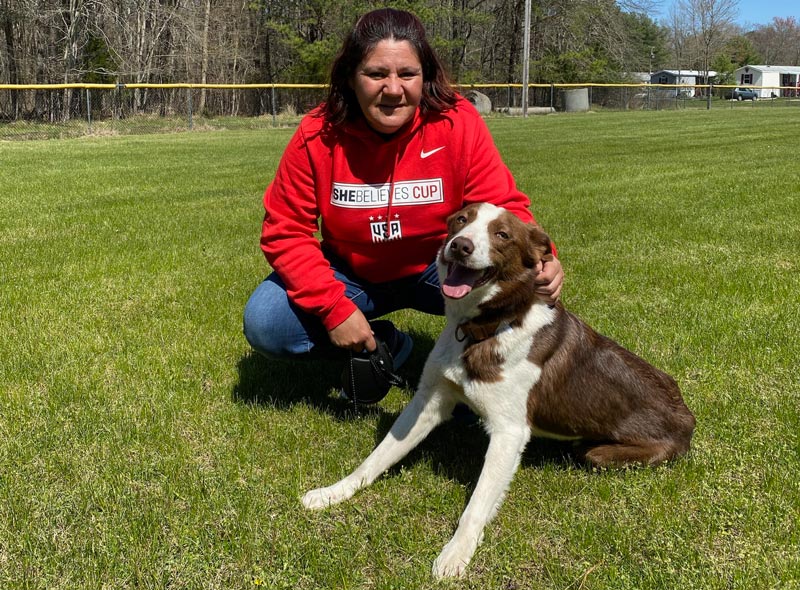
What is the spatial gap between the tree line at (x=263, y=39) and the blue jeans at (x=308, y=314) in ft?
66.8

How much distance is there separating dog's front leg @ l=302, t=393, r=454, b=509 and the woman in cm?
48

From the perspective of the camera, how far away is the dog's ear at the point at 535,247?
2670mm

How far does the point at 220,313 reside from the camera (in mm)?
4785

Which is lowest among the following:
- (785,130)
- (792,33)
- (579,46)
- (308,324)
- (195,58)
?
(308,324)

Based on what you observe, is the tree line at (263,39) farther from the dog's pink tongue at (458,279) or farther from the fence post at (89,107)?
the dog's pink tongue at (458,279)

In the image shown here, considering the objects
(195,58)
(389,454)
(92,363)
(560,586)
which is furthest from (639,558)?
(195,58)

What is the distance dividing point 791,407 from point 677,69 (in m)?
102

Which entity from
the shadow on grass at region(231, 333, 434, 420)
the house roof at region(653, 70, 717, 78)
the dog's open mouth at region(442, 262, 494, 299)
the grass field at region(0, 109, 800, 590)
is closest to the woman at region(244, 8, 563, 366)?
the shadow on grass at region(231, 333, 434, 420)

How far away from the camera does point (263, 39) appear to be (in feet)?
137

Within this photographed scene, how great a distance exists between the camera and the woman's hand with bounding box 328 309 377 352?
304 centimetres

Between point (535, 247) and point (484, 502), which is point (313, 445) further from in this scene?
point (535, 247)

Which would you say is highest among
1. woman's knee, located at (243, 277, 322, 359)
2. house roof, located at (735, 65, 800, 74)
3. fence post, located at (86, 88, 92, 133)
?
house roof, located at (735, 65, 800, 74)

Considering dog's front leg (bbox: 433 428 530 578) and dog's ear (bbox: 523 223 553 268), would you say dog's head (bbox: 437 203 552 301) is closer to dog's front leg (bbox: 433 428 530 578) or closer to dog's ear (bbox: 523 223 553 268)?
dog's ear (bbox: 523 223 553 268)

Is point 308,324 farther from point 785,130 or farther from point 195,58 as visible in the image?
point 195,58
